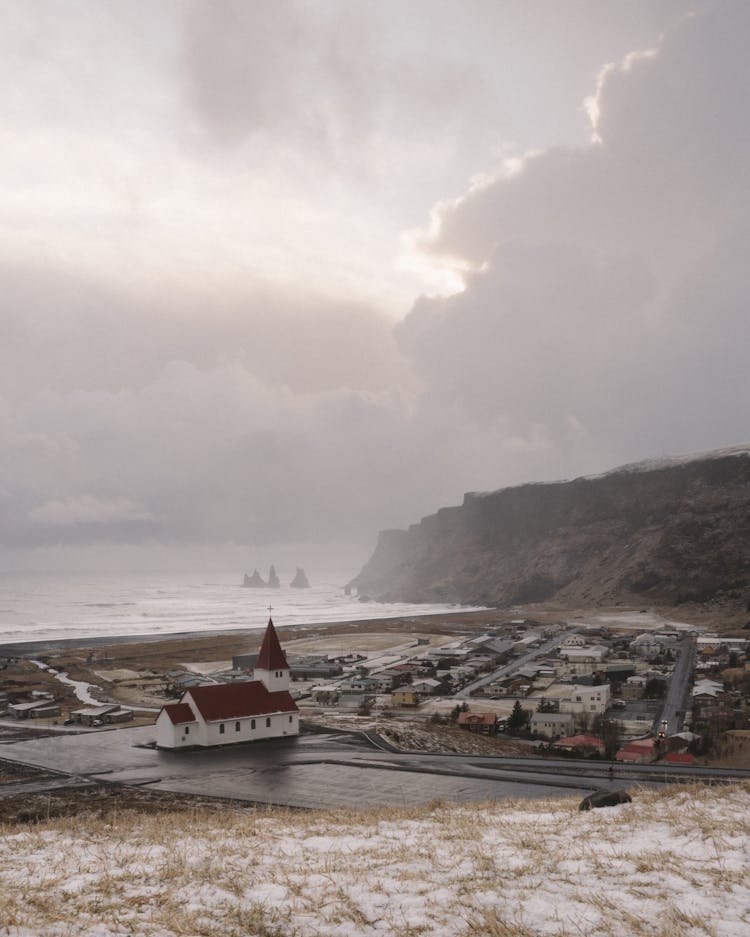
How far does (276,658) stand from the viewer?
154 ft

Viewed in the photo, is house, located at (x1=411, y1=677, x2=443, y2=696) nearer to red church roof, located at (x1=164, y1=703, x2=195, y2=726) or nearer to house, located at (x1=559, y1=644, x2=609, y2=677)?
house, located at (x1=559, y1=644, x2=609, y2=677)

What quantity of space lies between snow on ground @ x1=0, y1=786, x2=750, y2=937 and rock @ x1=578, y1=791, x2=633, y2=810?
1.38 metres

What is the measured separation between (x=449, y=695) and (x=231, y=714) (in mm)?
34076

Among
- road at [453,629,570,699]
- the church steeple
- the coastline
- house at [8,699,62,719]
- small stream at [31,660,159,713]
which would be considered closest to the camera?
the church steeple

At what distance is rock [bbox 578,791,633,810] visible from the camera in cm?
1574

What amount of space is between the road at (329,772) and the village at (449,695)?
3.47m

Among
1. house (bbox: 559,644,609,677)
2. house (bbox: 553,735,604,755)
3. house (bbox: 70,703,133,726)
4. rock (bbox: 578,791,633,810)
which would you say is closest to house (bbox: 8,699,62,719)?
house (bbox: 70,703,133,726)

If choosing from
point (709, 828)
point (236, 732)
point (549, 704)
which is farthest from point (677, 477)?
point (709, 828)

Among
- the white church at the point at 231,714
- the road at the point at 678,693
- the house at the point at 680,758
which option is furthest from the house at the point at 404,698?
the house at the point at 680,758

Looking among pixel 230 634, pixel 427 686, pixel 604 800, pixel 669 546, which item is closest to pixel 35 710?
pixel 427 686

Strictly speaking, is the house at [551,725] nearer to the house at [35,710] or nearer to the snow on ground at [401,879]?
the snow on ground at [401,879]

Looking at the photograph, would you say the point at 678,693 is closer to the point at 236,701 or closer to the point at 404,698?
the point at 404,698

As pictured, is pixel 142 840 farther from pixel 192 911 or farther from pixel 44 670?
pixel 44 670

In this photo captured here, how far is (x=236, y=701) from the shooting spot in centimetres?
4272
